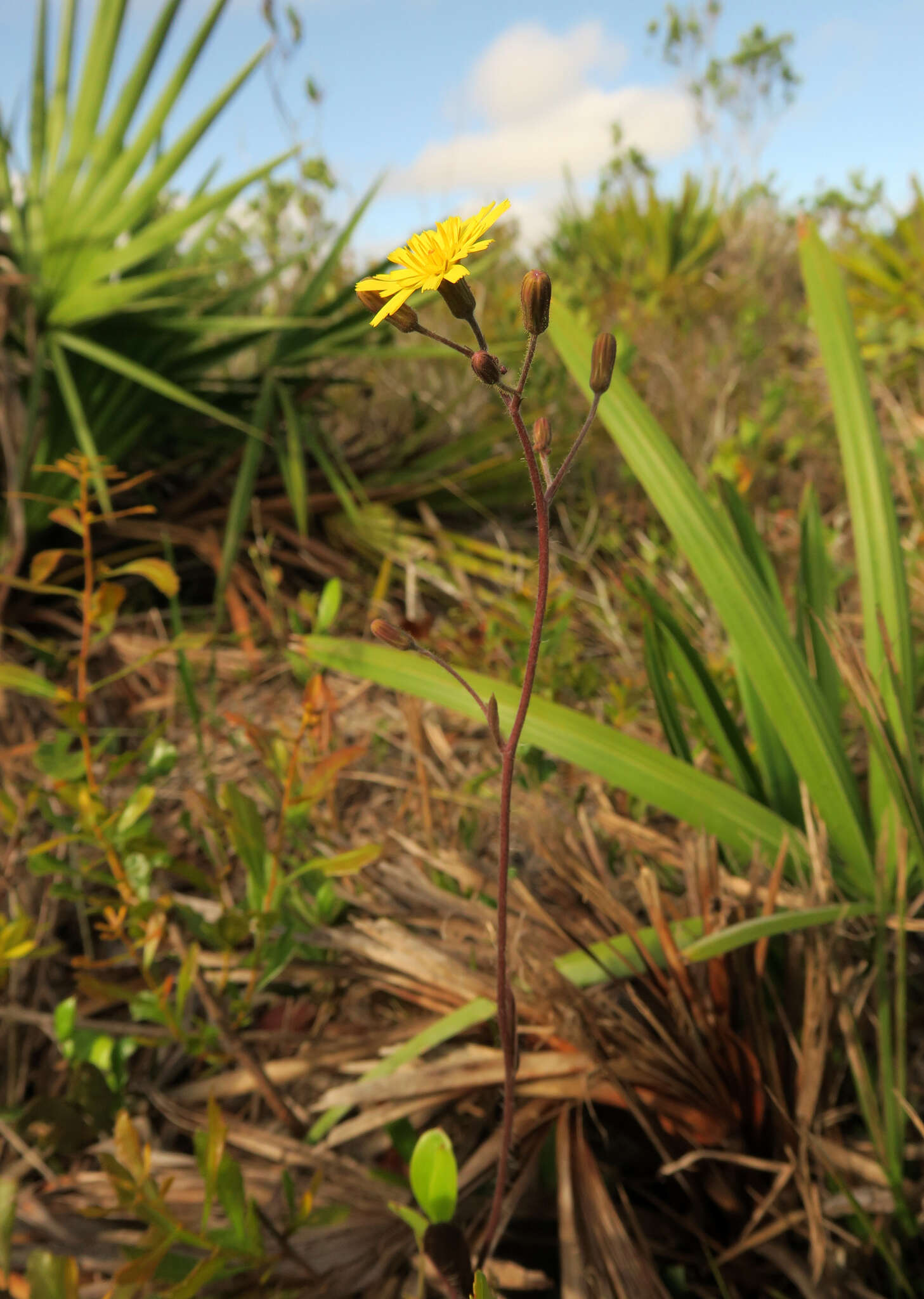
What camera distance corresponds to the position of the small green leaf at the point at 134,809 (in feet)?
A: 2.57

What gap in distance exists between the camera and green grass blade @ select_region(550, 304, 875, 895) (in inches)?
32.7

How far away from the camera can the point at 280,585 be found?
71.3 inches

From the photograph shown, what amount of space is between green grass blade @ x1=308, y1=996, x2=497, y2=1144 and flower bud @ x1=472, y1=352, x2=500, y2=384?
53cm

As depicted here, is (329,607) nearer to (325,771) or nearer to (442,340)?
(325,771)

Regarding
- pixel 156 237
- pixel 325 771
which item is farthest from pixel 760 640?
pixel 156 237

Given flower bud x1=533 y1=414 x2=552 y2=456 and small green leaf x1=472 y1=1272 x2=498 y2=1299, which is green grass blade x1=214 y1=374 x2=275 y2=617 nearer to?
flower bud x1=533 y1=414 x2=552 y2=456

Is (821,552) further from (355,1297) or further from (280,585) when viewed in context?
(280,585)

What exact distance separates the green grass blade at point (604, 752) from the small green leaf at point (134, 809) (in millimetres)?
191

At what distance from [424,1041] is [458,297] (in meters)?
0.60

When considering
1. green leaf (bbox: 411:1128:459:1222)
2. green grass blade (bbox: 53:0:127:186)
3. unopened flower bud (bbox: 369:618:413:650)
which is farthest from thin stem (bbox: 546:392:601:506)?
green grass blade (bbox: 53:0:127:186)

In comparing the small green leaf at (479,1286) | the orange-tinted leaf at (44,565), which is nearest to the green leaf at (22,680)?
the orange-tinted leaf at (44,565)

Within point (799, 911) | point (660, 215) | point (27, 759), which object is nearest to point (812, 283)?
point (799, 911)

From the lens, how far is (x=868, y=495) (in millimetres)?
944

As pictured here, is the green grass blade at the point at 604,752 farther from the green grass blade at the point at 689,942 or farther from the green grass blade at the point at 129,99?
the green grass blade at the point at 129,99
